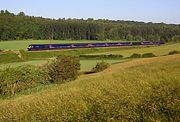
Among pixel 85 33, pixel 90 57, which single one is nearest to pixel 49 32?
pixel 85 33

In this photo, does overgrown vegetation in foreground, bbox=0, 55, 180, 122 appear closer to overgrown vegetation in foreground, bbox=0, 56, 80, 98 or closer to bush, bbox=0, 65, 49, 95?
overgrown vegetation in foreground, bbox=0, 56, 80, 98

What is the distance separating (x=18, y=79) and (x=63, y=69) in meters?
11.5

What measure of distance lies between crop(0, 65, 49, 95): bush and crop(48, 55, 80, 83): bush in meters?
4.38

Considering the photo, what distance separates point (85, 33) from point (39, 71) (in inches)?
5949

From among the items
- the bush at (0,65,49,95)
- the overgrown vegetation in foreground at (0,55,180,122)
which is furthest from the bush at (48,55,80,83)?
the overgrown vegetation in foreground at (0,55,180,122)

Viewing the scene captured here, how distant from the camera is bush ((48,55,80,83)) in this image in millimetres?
45516

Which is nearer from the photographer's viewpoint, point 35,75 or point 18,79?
point 18,79

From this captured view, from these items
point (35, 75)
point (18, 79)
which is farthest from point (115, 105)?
point (35, 75)

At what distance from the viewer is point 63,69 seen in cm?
4669

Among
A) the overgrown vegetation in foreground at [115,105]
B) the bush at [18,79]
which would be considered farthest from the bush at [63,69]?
the overgrown vegetation in foreground at [115,105]

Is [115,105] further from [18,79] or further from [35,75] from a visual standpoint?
[35,75]

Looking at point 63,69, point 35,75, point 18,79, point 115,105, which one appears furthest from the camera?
point 63,69

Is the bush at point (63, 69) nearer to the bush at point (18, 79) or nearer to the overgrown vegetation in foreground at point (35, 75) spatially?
the overgrown vegetation in foreground at point (35, 75)

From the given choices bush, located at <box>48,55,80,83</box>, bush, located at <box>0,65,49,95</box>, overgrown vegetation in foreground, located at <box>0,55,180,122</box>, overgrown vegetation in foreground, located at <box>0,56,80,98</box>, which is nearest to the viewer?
overgrown vegetation in foreground, located at <box>0,55,180,122</box>
